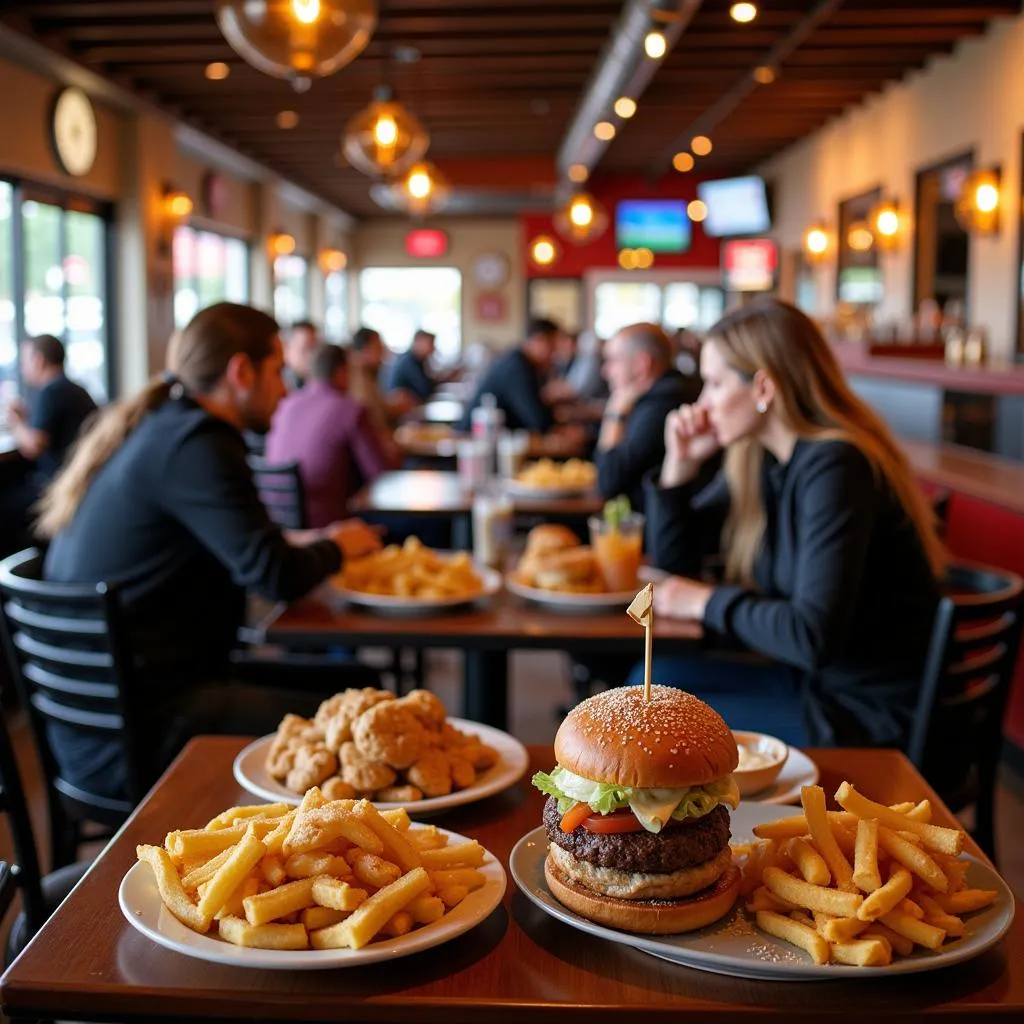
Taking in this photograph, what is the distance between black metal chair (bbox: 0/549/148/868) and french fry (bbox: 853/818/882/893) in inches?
61.3

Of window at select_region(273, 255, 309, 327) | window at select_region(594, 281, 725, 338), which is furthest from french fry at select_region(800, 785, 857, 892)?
window at select_region(594, 281, 725, 338)

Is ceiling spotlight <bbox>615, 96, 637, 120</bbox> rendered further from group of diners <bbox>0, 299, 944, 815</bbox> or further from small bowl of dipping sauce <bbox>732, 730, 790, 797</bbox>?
small bowl of dipping sauce <bbox>732, 730, 790, 797</bbox>

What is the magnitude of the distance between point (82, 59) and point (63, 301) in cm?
174

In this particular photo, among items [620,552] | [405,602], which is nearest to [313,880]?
[405,602]

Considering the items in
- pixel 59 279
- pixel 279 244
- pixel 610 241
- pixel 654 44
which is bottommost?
pixel 59 279

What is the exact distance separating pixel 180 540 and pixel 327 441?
2.92m

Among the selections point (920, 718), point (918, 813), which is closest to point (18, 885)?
point (918, 813)

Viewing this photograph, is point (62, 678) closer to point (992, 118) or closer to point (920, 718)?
point (920, 718)

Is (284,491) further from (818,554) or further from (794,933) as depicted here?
(794,933)

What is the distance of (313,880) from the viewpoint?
127 cm

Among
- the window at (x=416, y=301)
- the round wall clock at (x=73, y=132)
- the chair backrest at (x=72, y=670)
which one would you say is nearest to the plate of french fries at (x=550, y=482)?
the chair backrest at (x=72, y=670)

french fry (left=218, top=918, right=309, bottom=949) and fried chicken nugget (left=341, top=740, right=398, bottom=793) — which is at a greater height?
fried chicken nugget (left=341, top=740, right=398, bottom=793)

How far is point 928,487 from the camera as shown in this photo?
221 inches

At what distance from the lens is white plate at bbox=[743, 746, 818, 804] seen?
1.70 meters
